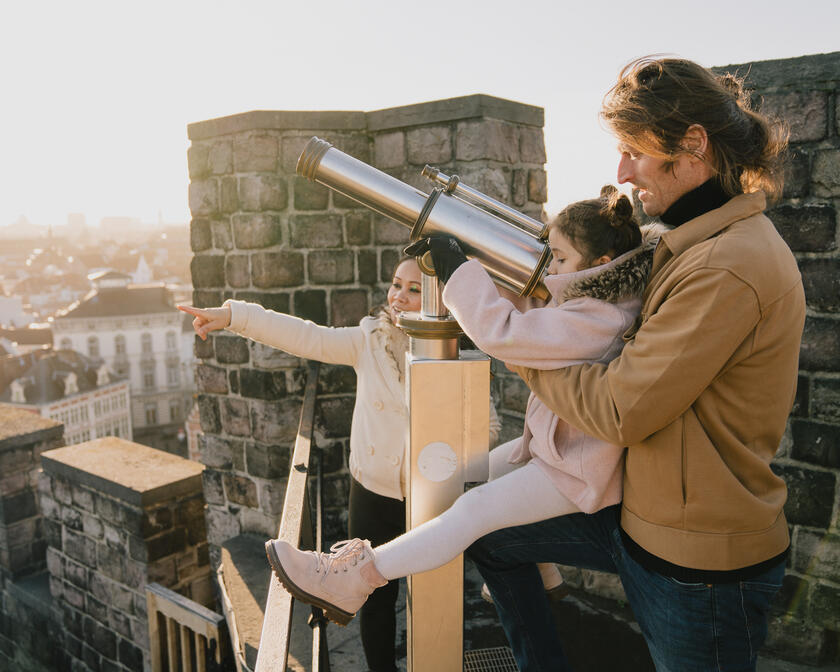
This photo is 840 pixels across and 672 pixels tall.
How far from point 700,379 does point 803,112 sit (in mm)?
1588

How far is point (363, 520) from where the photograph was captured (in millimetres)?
2080

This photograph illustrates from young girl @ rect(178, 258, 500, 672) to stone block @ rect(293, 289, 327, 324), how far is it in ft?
3.61

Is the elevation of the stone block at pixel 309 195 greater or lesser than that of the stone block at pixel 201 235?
greater

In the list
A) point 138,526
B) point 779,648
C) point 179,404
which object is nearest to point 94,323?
point 179,404

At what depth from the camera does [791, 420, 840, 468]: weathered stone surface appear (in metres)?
2.19

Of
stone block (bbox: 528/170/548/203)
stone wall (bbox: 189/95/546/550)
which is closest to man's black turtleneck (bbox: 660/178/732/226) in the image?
stone wall (bbox: 189/95/546/550)

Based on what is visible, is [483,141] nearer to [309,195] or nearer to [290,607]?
[309,195]

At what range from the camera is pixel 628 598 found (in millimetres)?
1294

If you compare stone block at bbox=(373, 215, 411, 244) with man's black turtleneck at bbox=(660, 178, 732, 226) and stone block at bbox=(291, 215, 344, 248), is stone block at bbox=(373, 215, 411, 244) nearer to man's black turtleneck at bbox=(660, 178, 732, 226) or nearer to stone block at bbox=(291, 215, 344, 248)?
stone block at bbox=(291, 215, 344, 248)

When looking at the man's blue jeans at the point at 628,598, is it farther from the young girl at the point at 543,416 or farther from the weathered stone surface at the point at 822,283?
the weathered stone surface at the point at 822,283

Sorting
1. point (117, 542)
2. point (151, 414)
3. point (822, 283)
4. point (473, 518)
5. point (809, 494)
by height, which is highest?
point (822, 283)

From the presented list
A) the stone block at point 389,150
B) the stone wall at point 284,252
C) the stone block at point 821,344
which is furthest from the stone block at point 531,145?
the stone block at point 821,344

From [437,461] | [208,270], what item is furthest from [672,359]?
[208,270]

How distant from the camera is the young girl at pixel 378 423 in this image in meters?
2.02
